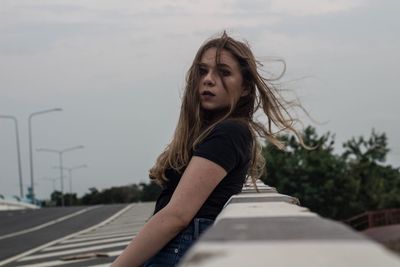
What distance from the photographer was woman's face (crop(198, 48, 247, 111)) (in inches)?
139

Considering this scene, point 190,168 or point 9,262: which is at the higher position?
point 190,168

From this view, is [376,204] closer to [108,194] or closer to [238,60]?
[238,60]

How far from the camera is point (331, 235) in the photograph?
5.63ft

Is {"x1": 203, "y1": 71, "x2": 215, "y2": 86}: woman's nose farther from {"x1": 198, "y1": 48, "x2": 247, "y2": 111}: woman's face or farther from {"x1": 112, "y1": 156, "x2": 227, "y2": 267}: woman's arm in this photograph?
{"x1": 112, "y1": 156, "x2": 227, "y2": 267}: woman's arm

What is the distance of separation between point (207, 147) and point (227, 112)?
Answer: 50 centimetres

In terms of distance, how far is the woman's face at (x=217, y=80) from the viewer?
3.54m

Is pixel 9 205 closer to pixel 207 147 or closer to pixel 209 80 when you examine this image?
pixel 209 80

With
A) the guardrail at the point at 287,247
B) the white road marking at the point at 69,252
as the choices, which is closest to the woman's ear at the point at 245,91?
the guardrail at the point at 287,247

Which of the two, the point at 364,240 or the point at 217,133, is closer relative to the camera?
the point at 364,240

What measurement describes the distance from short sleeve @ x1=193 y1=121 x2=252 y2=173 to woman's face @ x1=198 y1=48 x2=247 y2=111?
25 centimetres

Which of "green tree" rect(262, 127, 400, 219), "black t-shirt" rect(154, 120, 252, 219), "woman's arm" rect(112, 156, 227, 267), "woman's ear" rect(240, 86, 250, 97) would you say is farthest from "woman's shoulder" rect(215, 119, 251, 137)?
"green tree" rect(262, 127, 400, 219)

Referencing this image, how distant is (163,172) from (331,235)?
1791 mm

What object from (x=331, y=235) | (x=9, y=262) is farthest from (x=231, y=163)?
(x=9, y=262)

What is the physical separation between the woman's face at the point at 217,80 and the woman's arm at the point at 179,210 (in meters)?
0.49
